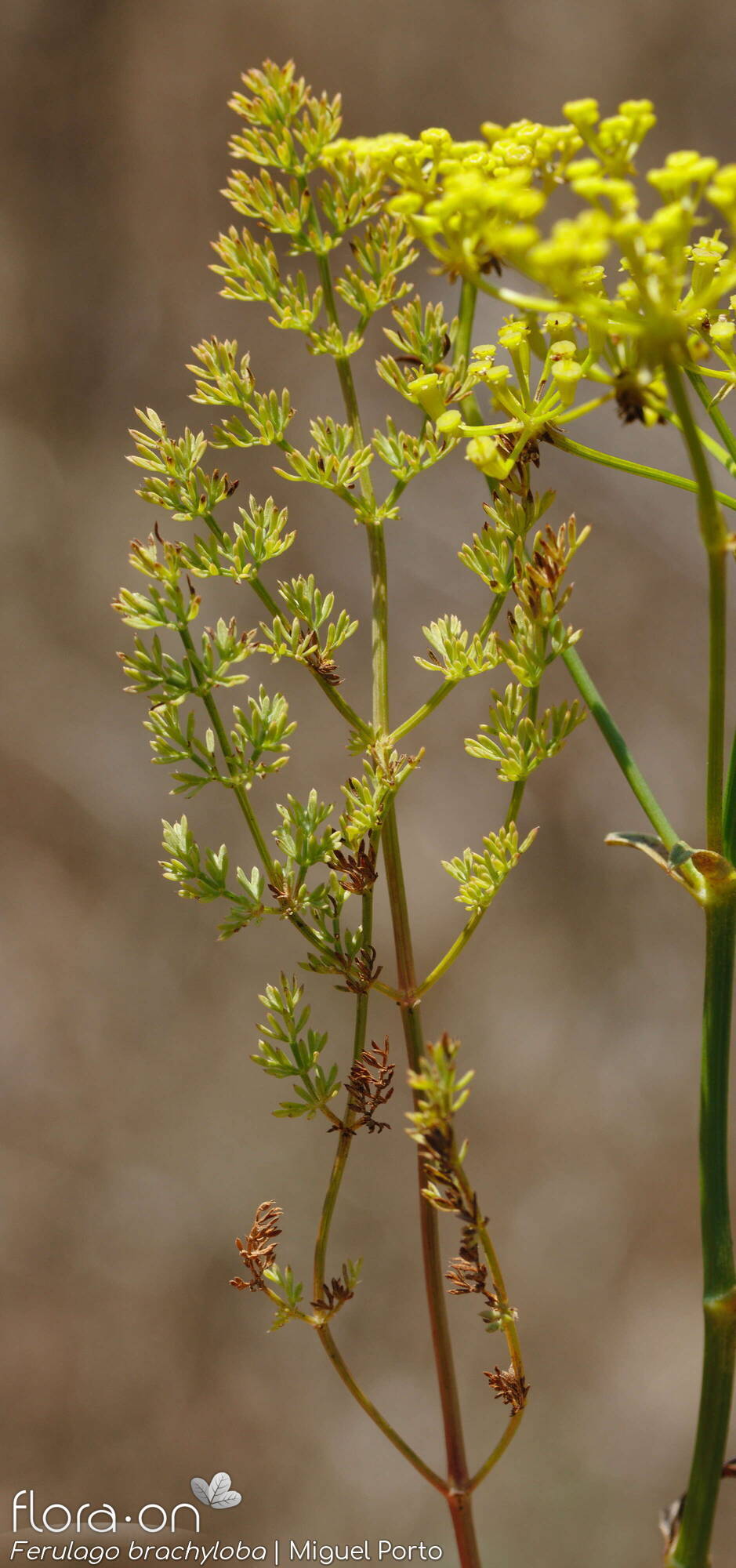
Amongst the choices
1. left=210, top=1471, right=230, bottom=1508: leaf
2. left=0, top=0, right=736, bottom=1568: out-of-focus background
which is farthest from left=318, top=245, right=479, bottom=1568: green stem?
left=0, top=0, right=736, bottom=1568: out-of-focus background

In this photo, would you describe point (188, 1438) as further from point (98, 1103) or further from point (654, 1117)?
point (654, 1117)

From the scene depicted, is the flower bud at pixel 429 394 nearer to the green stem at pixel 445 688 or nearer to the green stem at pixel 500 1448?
the green stem at pixel 445 688

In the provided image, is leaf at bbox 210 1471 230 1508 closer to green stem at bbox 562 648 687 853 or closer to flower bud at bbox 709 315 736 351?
green stem at bbox 562 648 687 853

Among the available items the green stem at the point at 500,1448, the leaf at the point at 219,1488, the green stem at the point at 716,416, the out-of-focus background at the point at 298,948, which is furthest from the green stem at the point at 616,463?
the out-of-focus background at the point at 298,948

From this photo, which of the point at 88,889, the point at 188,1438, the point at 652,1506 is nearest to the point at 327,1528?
the point at 188,1438

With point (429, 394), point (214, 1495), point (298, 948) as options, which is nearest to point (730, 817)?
point (429, 394)

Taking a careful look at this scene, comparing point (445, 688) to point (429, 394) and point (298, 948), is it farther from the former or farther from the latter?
point (298, 948)
